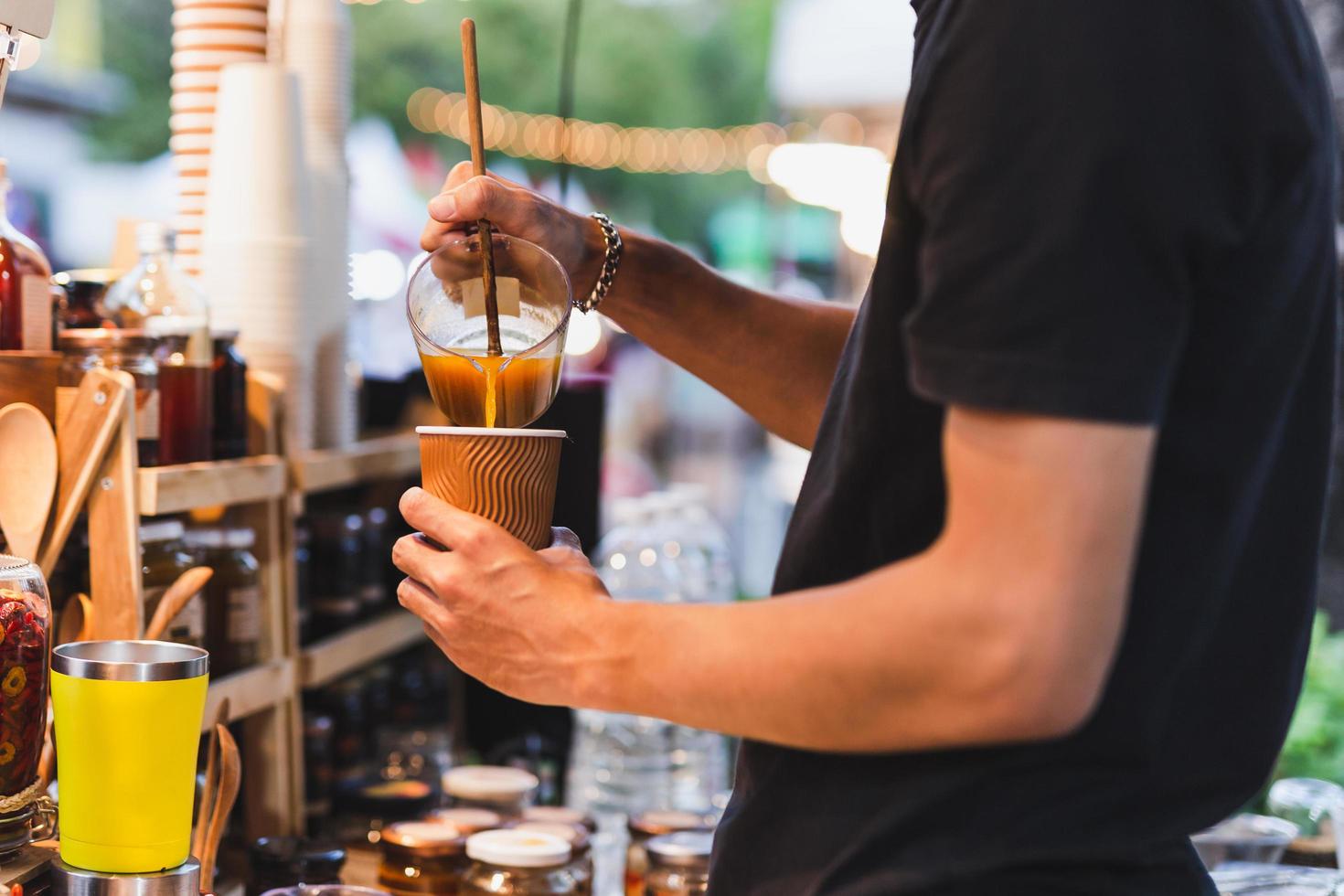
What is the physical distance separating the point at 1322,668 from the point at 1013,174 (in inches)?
100.0

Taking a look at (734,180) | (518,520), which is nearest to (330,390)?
(518,520)

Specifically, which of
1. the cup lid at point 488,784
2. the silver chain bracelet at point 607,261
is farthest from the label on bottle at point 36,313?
the cup lid at point 488,784

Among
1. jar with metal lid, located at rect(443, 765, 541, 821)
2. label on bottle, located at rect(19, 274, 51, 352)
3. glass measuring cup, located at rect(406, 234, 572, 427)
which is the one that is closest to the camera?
glass measuring cup, located at rect(406, 234, 572, 427)

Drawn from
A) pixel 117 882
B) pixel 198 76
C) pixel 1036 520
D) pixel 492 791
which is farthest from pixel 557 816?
pixel 1036 520

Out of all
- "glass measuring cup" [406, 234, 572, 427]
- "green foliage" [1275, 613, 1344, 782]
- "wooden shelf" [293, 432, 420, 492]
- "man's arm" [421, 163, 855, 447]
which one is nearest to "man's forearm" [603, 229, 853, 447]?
"man's arm" [421, 163, 855, 447]

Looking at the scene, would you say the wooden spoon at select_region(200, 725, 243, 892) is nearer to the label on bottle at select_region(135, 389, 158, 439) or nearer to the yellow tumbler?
the yellow tumbler

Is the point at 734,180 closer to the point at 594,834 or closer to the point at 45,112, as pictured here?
the point at 45,112

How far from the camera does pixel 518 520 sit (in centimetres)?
115

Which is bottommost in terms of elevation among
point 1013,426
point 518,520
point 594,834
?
point 594,834

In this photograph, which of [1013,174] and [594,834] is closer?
[1013,174]

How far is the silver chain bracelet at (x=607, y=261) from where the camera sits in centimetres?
162

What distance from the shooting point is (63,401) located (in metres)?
1.58

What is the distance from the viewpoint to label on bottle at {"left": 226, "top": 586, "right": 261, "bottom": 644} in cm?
193

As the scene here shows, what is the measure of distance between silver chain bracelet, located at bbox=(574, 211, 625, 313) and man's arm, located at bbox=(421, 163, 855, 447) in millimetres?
13
